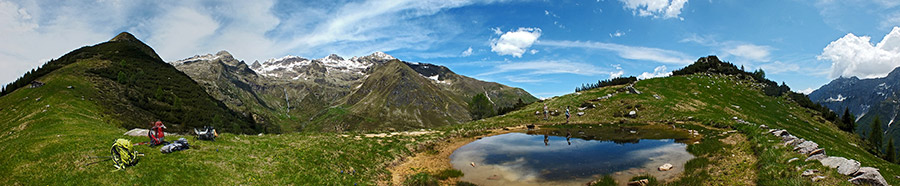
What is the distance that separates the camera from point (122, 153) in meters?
15.1

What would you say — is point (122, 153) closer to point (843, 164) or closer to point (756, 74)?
point (843, 164)

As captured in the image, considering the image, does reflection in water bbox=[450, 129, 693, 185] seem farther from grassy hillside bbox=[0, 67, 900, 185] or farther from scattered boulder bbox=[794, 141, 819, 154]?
scattered boulder bbox=[794, 141, 819, 154]

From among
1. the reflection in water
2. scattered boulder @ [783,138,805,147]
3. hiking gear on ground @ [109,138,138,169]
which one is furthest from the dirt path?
scattered boulder @ [783,138,805,147]

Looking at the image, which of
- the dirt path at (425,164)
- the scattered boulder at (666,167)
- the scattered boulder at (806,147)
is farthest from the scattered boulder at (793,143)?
the dirt path at (425,164)

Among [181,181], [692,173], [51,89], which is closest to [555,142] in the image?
[692,173]

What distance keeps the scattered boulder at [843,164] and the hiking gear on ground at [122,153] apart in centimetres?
3108

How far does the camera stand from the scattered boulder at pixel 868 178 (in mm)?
11672

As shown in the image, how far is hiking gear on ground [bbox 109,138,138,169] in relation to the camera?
15.0 metres

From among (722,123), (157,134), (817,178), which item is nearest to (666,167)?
(817,178)

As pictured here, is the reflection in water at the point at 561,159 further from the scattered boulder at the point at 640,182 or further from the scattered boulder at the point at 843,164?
the scattered boulder at the point at 843,164

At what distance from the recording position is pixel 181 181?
588 inches

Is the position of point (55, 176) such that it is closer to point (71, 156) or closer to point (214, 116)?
point (71, 156)

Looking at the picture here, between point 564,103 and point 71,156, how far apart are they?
68.0 metres

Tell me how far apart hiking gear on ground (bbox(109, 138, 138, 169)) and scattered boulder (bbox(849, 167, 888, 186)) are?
30.4 meters
